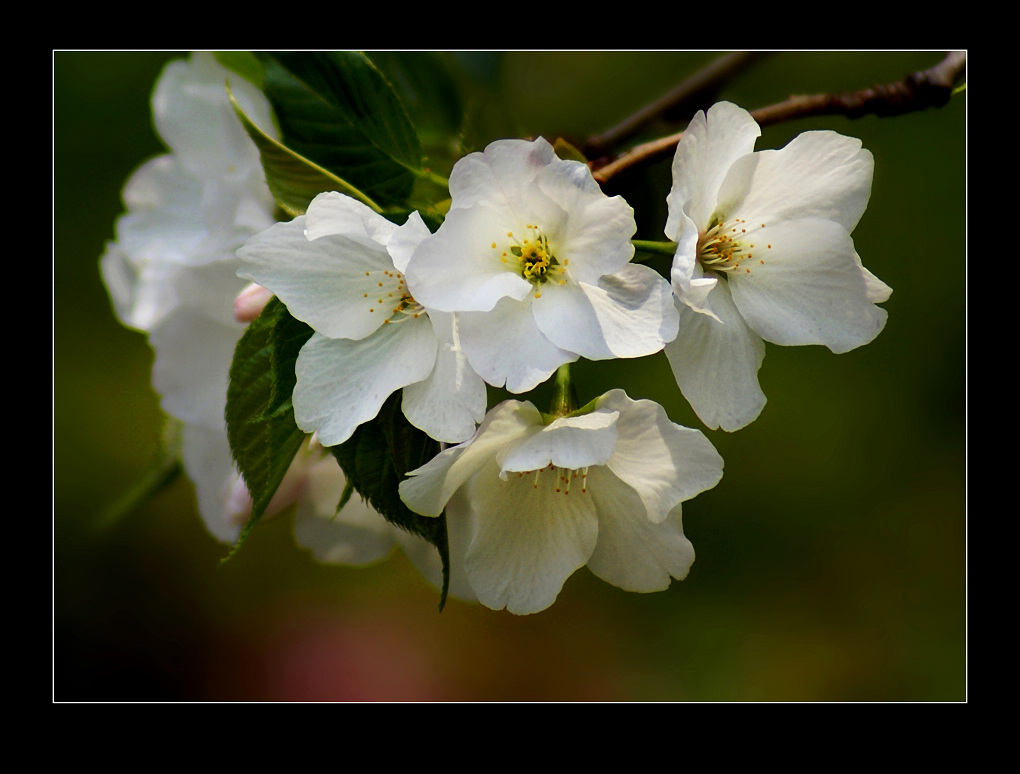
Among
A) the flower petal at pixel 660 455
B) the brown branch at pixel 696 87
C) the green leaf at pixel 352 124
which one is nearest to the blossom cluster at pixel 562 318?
the flower petal at pixel 660 455

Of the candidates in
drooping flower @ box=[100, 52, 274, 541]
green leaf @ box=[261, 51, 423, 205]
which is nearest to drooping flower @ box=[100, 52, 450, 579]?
drooping flower @ box=[100, 52, 274, 541]

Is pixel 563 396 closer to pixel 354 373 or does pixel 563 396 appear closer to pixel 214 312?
pixel 354 373

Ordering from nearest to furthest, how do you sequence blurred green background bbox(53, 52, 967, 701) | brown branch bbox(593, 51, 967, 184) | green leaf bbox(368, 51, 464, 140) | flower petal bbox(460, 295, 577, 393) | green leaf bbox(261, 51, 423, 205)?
flower petal bbox(460, 295, 577, 393) → green leaf bbox(261, 51, 423, 205) → brown branch bbox(593, 51, 967, 184) → green leaf bbox(368, 51, 464, 140) → blurred green background bbox(53, 52, 967, 701)

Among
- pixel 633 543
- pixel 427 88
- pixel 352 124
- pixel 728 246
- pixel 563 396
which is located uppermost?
pixel 427 88

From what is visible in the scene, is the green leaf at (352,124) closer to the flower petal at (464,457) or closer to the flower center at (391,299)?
the flower center at (391,299)

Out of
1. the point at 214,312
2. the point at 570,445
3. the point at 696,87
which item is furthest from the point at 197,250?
the point at 696,87

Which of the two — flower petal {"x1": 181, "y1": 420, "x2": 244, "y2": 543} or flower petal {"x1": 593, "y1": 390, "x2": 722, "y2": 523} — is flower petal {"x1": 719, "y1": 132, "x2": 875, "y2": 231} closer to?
flower petal {"x1": 593, "y1": 390, "x2": 722, "y2": 523}

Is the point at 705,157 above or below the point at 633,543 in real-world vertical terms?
above
